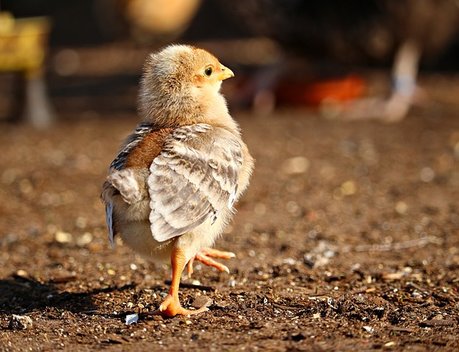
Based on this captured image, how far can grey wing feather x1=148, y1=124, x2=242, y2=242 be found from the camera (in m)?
3.76

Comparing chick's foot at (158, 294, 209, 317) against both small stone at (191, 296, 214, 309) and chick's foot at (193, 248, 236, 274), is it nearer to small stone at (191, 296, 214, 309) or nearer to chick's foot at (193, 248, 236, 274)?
small stone at (191, 296, 214, 309)

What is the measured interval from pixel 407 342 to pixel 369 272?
1.30 metres

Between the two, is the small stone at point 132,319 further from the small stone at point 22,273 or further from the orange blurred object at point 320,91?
the orange blurred object at point 320,91

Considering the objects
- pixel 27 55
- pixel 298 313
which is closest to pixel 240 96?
pixel 27 55

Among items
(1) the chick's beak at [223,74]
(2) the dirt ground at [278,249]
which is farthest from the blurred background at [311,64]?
(1) the chick's beak at [223,74]

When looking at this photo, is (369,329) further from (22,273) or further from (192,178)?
(22,273)

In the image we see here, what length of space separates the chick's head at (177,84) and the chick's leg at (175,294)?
0.71 m

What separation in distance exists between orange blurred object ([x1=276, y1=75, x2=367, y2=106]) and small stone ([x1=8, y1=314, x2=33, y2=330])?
674 centimetres

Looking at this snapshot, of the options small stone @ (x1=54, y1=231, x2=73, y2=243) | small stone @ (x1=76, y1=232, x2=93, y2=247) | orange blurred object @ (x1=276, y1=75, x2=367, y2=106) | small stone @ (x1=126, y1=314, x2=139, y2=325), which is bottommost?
small stone @ (x1=54, y1=231, x2=73, y2=243)

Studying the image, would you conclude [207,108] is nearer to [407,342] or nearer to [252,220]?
[407,342]

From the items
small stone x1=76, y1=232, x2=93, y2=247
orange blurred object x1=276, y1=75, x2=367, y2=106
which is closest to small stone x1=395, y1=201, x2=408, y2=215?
small stone x1=76, y1=232, x2=93, y2=247

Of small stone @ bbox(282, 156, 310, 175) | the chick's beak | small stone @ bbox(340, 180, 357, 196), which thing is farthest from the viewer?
small stone @ bbox(282, 156, 310, 175)

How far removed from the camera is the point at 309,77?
1060cm

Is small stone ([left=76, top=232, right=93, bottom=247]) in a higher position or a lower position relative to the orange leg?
lower
